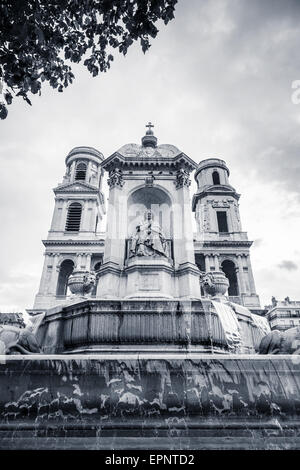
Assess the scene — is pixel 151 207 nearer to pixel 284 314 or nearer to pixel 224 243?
pixel 284 314

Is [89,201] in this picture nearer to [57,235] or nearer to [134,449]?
[57,235]

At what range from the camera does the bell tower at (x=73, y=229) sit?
35.6 m

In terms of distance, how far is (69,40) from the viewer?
4.81m

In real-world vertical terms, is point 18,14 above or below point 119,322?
above

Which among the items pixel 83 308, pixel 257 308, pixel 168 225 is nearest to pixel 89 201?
pixel 257 308

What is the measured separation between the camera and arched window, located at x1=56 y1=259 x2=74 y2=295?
36719mm

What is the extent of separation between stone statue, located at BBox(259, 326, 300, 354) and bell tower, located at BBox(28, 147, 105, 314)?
30.1 meters

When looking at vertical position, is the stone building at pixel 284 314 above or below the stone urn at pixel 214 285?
above

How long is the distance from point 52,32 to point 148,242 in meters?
6.15

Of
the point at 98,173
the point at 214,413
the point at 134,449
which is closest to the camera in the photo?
the point at 134,449

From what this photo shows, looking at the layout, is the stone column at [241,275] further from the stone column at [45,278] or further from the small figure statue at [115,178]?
the small figure statue at [115,178]

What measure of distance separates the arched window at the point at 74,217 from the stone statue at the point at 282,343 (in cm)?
3741

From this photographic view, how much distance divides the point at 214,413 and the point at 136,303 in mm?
3145

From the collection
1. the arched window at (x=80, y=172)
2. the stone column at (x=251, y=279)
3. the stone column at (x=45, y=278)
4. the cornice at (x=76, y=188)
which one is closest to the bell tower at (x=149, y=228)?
the stone column at (x=45, y=278)
